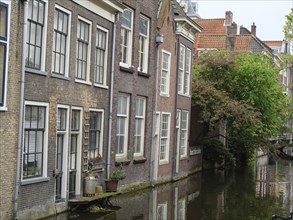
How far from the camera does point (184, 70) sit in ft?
91.7

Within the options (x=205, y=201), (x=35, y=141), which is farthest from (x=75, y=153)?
(x=205, y=201)

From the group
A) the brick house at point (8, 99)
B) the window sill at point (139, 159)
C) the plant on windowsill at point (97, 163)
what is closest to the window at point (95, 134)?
the plant on windowsill at point (97, 163)

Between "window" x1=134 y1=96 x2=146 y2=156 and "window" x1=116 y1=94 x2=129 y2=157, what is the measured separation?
1.10m

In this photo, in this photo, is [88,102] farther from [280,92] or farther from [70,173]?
[280,92]

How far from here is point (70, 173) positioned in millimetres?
16516

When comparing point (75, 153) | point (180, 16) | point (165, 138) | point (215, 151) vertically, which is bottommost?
point (215, 151)

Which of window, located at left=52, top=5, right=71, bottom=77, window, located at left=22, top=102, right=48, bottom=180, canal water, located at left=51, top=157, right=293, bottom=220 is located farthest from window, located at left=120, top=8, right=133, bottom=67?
window, located at left=22, top=102, right=48, bottom=180

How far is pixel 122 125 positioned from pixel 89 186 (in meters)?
4.44

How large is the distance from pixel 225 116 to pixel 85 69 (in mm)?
15801

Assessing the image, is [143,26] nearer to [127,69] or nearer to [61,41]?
[127,69]

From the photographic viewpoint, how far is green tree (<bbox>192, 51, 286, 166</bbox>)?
102ft

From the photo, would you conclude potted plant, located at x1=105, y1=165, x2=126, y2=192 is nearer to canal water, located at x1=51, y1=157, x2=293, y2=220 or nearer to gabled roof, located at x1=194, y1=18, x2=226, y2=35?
canal water, located at x1=51, y1=157, x2=293, y2=220

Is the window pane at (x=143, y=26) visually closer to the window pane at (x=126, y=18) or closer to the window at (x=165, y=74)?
the window pane at (x=126, y=18)

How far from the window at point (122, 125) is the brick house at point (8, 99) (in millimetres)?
7166
